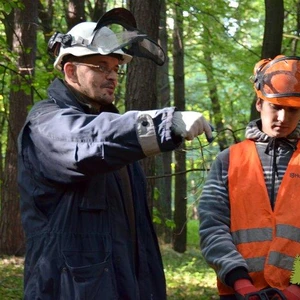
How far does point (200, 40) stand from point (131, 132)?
1593cm

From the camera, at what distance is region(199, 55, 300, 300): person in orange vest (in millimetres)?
3805

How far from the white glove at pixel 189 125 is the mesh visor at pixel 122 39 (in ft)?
2.47

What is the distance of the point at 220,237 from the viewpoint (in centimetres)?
391

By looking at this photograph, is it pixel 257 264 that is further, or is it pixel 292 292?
pixel 257 264

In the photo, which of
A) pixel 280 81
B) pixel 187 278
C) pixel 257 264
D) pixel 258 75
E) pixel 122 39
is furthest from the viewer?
pixel 187 278

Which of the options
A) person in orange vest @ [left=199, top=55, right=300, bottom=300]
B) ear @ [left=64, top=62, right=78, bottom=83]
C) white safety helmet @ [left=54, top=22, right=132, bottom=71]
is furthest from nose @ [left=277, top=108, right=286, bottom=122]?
ear @ [left=64, top=62, right=78, bottom=83]

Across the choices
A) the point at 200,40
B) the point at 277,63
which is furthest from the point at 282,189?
the point at 200,40

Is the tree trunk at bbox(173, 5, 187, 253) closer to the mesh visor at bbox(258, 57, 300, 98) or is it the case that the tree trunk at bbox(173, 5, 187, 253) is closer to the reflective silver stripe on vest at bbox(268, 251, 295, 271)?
the mesh visor at bbox(258, 57, 300, 98)

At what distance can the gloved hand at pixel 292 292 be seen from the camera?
3684mm

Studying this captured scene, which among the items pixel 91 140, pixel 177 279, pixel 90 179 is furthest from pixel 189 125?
pixel 177 279

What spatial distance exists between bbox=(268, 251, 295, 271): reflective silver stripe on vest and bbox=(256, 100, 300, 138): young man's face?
0.72 m

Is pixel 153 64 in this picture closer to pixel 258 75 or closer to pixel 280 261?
pixel 258 75

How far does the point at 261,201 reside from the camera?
3.90 m

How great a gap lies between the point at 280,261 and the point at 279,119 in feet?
2.75
